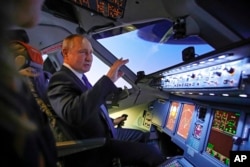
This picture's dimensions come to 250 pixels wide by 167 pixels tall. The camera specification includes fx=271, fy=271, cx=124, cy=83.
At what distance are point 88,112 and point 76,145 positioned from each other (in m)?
0.21

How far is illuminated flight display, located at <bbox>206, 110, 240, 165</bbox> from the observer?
176 centimetres

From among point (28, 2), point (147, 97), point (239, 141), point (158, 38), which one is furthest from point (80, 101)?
point (158, 38)

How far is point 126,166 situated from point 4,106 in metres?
1.46

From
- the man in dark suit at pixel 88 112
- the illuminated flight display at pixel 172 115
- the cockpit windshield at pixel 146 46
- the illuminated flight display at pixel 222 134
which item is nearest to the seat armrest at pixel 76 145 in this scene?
the man in dark suit at pixel 88 112

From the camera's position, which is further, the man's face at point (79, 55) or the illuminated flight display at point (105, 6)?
the illuminated flight display at point (105, 6)

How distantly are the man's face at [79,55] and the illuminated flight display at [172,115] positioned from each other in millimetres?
1446

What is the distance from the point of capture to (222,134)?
6.17ft

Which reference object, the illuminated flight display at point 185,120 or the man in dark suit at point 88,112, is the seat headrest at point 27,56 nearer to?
the man in dark suit at point 88,112

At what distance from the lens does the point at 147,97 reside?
4355mm

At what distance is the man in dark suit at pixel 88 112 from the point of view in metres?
1.56

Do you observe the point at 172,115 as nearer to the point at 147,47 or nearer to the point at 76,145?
the point at 76,145

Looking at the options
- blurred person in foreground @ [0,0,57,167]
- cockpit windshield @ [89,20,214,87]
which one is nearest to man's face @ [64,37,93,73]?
blurred person in foreground @ [0,0,57,167]

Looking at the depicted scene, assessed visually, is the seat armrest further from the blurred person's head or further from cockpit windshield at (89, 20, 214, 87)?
cockpit windshield at (89, 20, 214, 87)

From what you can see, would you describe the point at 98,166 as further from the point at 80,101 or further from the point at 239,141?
the point at 239,141
